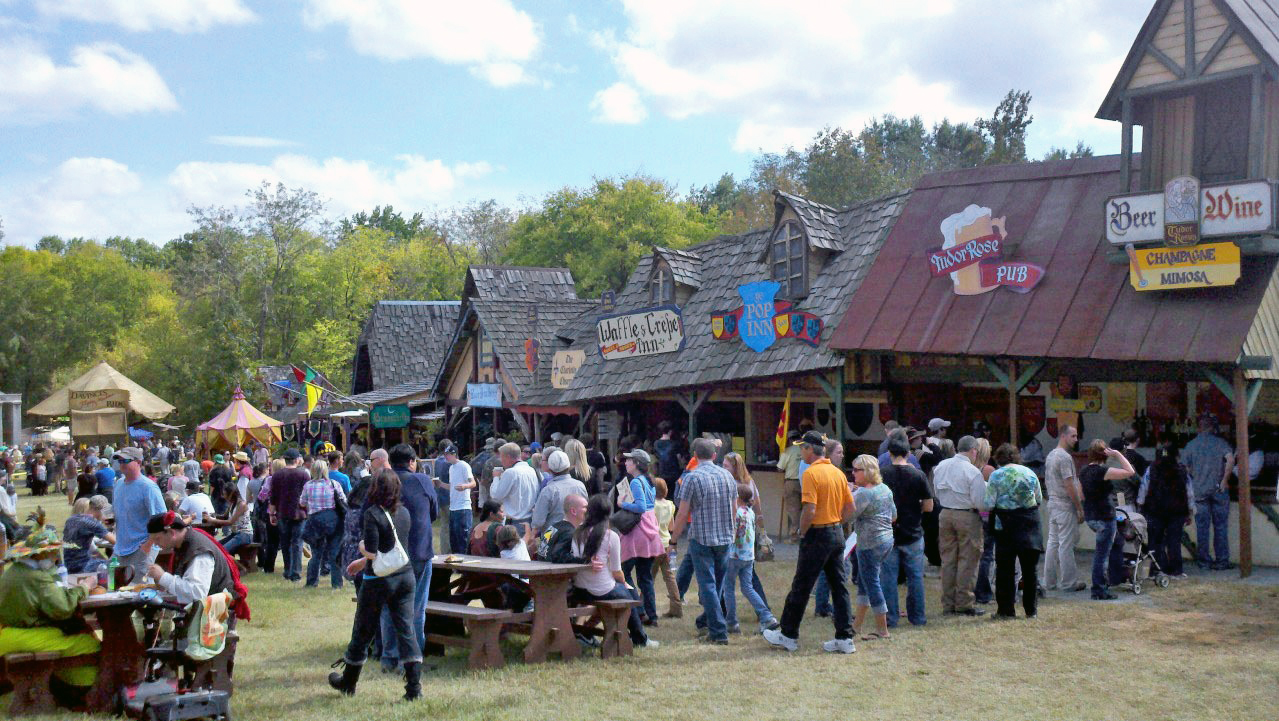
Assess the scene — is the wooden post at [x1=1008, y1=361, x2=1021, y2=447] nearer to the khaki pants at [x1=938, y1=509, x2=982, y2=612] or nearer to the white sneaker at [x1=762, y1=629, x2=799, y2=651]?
the khaki pants at [x1=938, y1=509, x2=982, y2=612]

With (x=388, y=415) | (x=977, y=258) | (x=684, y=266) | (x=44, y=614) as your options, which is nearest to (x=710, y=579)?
(x=44, y=614)

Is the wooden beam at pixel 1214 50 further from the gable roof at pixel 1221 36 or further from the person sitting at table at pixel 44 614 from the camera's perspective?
the person sitting at table at pixel 44 614

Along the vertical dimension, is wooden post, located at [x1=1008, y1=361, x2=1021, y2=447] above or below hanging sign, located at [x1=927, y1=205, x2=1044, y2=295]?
below

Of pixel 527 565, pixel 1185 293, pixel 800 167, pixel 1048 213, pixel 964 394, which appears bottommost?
pixel 527 565

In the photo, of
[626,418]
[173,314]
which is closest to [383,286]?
[173,314]

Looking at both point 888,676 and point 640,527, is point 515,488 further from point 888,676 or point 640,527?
point 888,676

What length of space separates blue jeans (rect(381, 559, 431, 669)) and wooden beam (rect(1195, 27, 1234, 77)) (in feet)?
35.7

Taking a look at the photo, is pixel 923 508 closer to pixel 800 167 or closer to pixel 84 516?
pixel 84 516

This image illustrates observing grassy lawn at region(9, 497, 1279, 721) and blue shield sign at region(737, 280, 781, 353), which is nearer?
grassy lawn at region(9, 497, 1279, 721)

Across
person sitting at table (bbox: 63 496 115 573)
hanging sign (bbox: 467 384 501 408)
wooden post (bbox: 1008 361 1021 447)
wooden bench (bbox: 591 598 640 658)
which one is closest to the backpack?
wooden bench (bbox: 591 598 640 658)

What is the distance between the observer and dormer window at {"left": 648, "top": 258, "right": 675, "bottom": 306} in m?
22.0

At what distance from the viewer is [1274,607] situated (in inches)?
422

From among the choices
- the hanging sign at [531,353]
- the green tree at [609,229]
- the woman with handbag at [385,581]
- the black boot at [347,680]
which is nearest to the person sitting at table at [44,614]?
the black boot at [347,680]

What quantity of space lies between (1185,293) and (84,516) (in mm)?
12556
